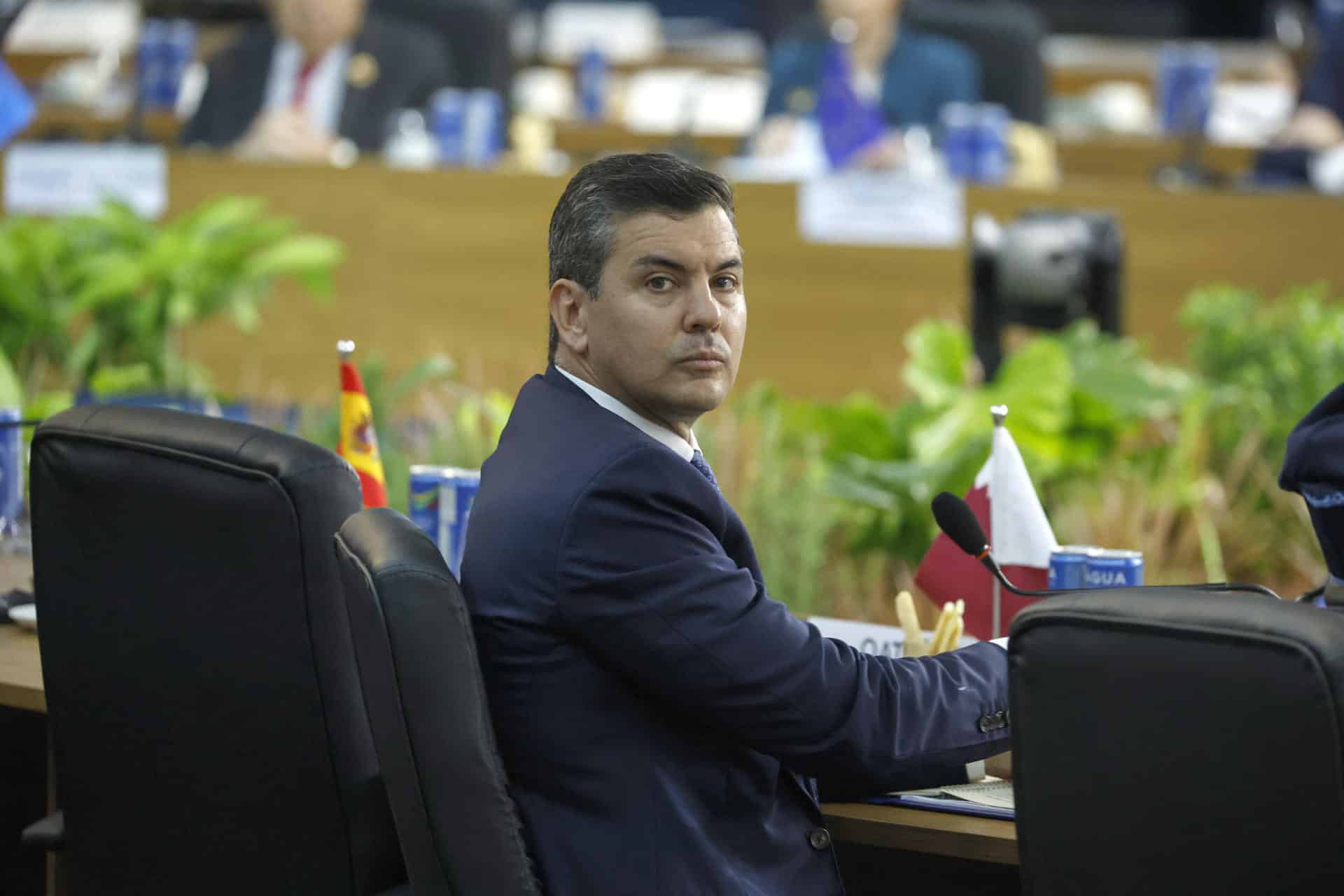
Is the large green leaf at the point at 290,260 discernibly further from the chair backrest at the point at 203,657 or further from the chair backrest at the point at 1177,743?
the chair backrest at the point at 1177,743

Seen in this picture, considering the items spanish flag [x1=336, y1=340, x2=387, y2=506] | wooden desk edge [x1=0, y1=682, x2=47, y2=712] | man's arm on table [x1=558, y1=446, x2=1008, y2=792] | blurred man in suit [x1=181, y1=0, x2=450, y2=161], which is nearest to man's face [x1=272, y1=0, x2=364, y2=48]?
blurred man in suit [x1=181, y1=0, x2=450, y2=161]

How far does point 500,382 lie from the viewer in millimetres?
4172

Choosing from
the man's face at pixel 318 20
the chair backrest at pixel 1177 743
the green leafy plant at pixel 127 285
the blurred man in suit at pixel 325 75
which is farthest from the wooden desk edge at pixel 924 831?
the man's face at pixel 318 20

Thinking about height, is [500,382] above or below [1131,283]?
below

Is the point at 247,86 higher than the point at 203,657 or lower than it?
higher

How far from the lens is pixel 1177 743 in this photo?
100 centimetres

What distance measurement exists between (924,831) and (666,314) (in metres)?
0.44

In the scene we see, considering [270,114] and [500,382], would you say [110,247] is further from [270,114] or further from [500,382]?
[270,114]

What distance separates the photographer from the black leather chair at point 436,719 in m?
1.26

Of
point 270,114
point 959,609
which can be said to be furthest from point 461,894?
point 270,114

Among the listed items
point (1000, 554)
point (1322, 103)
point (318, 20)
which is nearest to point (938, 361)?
point (1000, 554)

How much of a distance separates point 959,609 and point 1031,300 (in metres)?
1.57

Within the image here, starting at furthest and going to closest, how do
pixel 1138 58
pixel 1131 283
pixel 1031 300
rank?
pixel 1138 58
pixel 1131 283
pixel 1031 300

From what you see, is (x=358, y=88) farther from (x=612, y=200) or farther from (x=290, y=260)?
(x=612, y=200)
